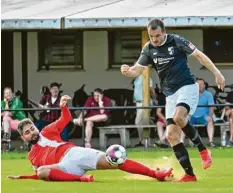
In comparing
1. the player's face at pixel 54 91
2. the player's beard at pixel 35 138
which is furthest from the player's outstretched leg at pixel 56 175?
the player's face at pixel 54 91

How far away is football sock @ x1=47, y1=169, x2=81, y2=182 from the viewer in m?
14.5

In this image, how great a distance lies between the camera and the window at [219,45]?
2627 cm

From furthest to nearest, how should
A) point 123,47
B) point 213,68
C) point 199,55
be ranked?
point 123,47 → point 199,55 → point 213,68

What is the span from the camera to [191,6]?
947 inches

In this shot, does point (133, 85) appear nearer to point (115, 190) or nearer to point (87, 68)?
point (87, 68)

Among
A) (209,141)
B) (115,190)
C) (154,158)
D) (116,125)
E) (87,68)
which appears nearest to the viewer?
(115,190)

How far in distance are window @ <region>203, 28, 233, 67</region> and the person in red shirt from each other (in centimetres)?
1193

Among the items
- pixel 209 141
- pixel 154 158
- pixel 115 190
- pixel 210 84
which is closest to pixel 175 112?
pixel 115 190

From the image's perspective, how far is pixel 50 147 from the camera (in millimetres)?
14750

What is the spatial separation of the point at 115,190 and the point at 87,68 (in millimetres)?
13555

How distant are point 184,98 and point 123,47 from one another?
41.8 ft

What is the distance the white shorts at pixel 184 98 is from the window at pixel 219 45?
11.8 metres

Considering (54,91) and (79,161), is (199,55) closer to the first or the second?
(79,161)

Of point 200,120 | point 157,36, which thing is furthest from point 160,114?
point 157,36
